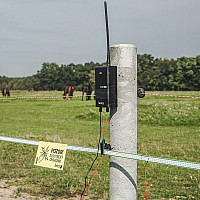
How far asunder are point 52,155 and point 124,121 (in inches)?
37.8

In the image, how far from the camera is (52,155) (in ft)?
9.66

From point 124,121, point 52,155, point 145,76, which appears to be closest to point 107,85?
point 124,121

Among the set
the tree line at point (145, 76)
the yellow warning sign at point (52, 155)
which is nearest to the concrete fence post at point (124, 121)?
the yellow warning sign at point (52, 155)

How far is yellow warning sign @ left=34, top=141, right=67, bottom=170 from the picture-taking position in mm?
2877

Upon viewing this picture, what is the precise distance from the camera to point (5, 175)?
5.41 metres

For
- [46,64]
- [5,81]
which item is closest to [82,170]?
[46,64]

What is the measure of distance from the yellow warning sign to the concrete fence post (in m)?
0.63

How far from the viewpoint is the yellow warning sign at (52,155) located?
→ 2.88 meters

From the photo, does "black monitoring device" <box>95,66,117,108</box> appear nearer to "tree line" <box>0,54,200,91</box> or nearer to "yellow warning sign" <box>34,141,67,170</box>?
"yellow warning sign" <box>34,141,67,170</box>

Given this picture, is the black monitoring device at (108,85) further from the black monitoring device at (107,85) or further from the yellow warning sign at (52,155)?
the yellow warning sign at (52,155)

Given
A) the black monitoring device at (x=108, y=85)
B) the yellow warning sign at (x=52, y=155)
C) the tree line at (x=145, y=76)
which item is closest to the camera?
the black monitoring device at (x=108, y=85)

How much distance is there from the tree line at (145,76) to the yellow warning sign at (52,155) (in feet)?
233

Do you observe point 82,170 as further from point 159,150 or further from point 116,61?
point 116,61

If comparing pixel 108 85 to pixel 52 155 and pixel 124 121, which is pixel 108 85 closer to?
pixel 124 121
